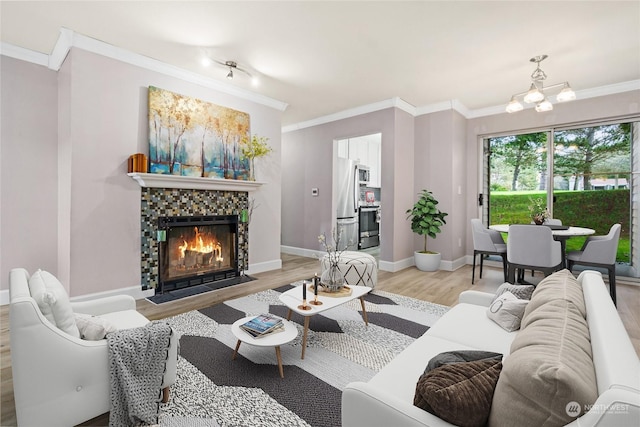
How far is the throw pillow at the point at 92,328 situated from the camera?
1607 millimetres

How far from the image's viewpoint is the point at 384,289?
400 centimetres

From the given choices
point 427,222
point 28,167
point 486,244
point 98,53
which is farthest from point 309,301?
point 28,167

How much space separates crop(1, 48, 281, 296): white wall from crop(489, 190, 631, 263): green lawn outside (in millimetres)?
5557

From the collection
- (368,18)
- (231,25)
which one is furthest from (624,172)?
(231,25)

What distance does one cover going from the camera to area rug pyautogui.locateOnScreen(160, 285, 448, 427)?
5.54 feet

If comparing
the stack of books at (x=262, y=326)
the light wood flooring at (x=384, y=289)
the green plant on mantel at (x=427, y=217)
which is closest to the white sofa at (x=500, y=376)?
the stack of books at (x=262, y=326)

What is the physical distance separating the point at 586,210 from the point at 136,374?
5.88m

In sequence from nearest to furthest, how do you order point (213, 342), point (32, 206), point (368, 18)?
point (213, 342), point (368, 18), point (32, 206)

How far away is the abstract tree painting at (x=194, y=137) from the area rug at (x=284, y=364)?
1.73 metres

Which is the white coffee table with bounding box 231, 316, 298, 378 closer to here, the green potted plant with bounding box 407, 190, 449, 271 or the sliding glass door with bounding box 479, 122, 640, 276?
Answer: the green potted plant with bounding box 407, 190, 449, 271

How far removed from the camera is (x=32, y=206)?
11.2ft

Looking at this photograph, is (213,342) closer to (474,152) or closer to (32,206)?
(32,206)

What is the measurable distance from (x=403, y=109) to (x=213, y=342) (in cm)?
436

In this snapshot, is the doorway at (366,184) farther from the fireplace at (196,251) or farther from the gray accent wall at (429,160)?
the fireplace at (196,251)
